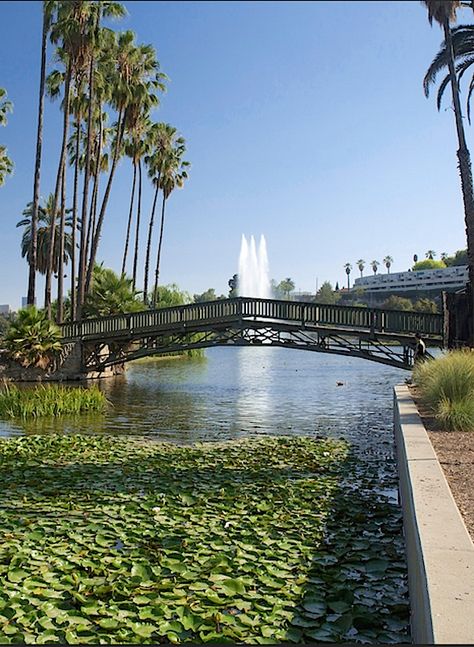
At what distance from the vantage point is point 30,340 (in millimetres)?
26141

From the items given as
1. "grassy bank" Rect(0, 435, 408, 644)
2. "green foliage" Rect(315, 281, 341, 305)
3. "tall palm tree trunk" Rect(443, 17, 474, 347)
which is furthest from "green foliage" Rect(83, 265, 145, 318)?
"green foliage" Rect(315, 281, 341, 305)

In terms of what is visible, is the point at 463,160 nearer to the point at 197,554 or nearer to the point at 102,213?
the point at 197,554

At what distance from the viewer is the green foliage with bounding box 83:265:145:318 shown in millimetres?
30984

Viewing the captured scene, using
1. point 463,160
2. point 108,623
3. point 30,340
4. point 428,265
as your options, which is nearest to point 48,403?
point 30,340

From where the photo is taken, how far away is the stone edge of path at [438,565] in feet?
9.61

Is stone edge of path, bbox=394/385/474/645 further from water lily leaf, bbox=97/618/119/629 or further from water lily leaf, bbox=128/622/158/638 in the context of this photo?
water lily leaf, bbox=97/618/119/629

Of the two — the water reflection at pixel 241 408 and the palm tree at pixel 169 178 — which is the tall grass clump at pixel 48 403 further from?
the palm tree at pixel 169 178

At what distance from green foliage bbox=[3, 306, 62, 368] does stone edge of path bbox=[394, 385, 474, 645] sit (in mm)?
22166

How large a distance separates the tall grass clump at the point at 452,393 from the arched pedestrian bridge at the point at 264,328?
12708 mm

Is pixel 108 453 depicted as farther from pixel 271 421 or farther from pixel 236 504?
pixel 271 421

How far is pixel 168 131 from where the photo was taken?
50.4m

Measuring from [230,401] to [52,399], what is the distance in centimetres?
620

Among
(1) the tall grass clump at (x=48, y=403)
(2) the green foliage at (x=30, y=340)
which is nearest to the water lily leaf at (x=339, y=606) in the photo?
(1) the tall grass clump at (x=48, y=403)

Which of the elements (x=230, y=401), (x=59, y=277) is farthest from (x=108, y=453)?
(x=59, y=277)
